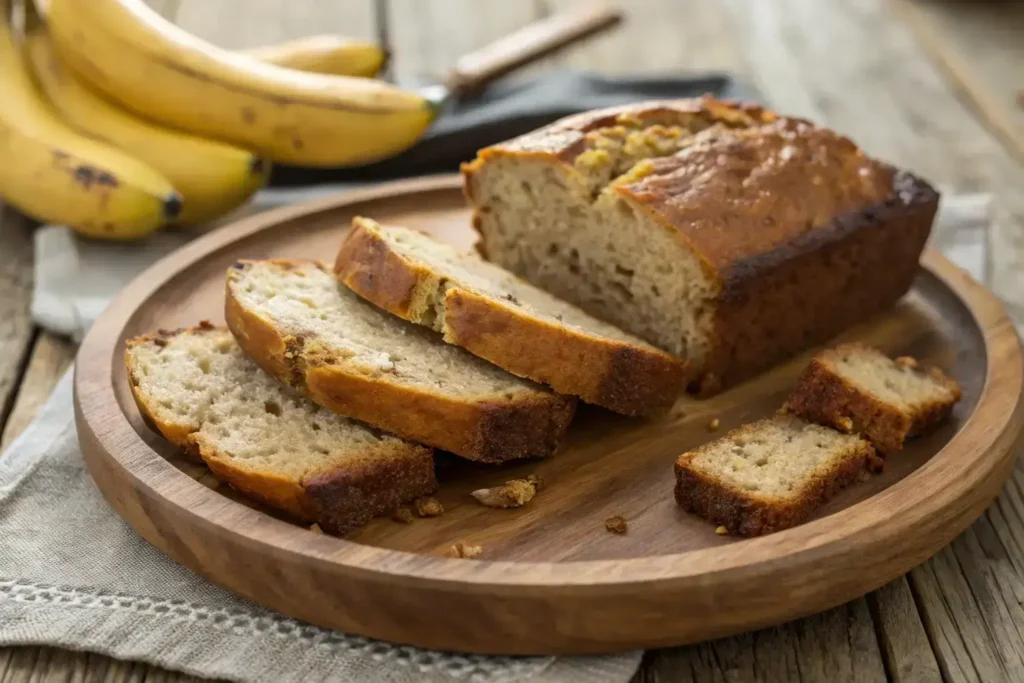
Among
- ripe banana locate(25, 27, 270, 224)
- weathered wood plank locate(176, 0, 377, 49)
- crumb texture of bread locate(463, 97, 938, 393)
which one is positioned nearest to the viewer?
crumb texture of bread locate(463, 97, 938, 393)

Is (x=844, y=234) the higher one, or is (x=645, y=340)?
(x=844, y=234)

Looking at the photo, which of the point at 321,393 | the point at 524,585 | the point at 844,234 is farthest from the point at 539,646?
the point at 844,234

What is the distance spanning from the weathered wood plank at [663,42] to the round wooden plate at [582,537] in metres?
3.12

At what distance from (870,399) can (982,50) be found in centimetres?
416

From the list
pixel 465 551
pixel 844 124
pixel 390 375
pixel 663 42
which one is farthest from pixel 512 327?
pixel 663 42

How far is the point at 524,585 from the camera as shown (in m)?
2.32

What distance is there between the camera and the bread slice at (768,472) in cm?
265

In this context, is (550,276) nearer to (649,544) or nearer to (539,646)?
(649,544)

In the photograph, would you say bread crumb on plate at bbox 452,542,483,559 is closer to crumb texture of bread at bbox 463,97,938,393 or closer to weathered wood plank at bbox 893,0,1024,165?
crumb texture of bread at bbox 463,97,938,393

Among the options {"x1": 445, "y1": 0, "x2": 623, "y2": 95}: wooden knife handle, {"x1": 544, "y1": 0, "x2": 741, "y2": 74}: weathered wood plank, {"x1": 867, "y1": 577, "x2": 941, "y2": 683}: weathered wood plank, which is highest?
{"x1": 445, "y1": 0, "x2": 623, "y2": 95}: wooden knife handle

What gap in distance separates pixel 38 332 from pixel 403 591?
233 centimetres

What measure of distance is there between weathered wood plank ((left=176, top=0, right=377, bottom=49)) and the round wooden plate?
329cm

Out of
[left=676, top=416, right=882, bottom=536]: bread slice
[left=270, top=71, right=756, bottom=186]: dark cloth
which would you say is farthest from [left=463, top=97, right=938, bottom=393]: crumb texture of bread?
[left=270, top=71, right=756, bottom=186]: dark cloth

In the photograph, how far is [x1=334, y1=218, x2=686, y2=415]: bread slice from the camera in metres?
2.92
